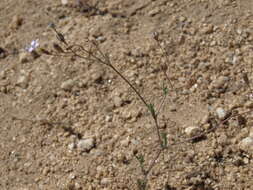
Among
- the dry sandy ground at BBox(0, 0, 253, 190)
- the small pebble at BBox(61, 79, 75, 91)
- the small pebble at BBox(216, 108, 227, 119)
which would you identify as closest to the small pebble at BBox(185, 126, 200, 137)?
the dry sandy ground at BBox(0, 0, 253, 190)

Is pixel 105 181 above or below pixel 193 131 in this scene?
below

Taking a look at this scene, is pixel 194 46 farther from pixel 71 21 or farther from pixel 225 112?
pixel 71 21

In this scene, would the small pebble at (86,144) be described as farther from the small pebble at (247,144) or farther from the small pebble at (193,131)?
the small pebble at (247,144)

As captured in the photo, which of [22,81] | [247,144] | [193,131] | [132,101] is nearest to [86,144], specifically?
[132,101]

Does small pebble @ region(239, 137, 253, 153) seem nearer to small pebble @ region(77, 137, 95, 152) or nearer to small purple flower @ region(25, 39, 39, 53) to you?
small pebble @ region(77, 137, 95, 152)

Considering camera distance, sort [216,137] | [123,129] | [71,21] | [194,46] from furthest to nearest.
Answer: [71,21]
[194,46]
[123,129]
[216,137]

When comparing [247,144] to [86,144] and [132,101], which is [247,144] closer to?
[132,101]

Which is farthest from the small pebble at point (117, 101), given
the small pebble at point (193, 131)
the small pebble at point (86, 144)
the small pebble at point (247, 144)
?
the small pebble at point (247, 144)

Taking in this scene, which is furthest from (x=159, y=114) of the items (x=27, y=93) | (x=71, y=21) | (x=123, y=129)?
(x=71, y=21)
